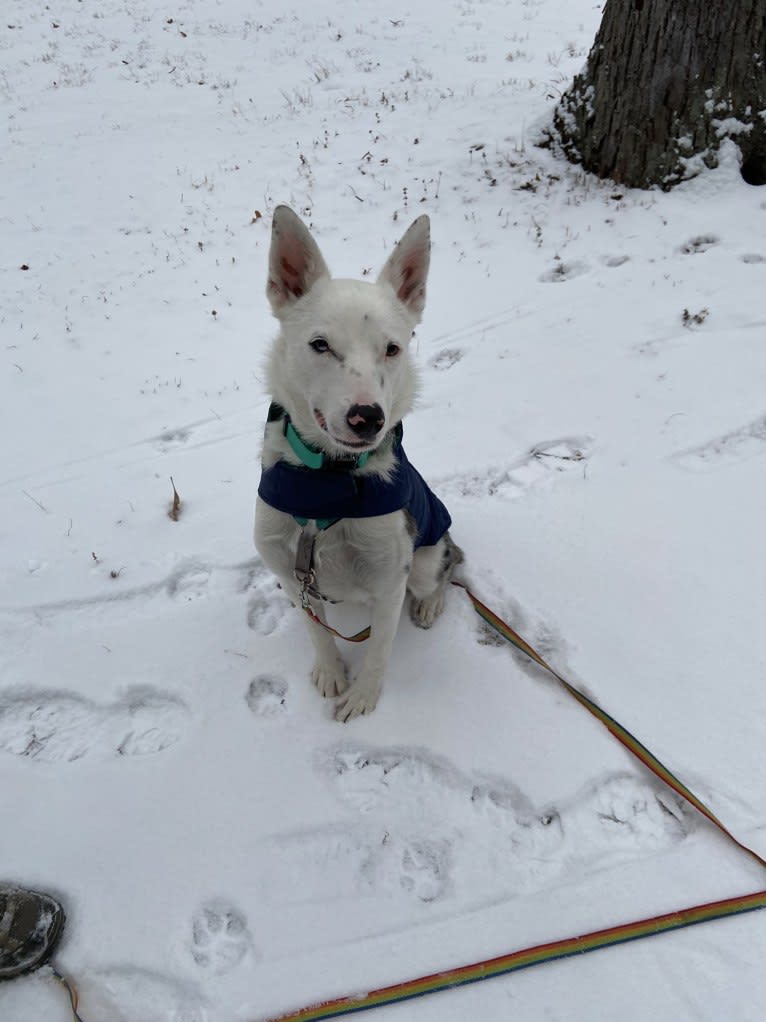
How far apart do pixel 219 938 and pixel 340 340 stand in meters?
2.39

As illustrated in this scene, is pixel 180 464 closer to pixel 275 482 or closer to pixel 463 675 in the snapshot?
pixel 275 482

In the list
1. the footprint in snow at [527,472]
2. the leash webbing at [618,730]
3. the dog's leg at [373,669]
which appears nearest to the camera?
A: the leash webbing at [618,730]

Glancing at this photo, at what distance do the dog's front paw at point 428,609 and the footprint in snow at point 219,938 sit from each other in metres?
1.59

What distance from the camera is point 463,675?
3.05 metres

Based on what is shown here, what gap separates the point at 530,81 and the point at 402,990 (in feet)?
35.9

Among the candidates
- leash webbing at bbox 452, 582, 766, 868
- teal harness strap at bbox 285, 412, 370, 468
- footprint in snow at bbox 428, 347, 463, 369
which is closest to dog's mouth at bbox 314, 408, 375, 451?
teal harness strap at bbox 285, 412, 370, 468

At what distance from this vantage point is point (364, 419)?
2.02 m

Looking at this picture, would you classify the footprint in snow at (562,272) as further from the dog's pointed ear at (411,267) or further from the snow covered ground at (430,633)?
the dog's pointed ear at (411,267)

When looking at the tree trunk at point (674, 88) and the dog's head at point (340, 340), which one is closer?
the dog's head at point (340, 340)

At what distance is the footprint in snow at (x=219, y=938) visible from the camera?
2.21 m

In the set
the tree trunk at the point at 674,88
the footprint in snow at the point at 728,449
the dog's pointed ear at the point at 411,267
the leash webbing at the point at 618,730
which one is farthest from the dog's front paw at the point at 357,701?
the tree trunk at the point at 674,88

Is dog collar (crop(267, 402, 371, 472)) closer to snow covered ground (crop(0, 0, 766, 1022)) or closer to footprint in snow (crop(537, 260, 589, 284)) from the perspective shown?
snow covered ground (crop(0, 0, 766, 1022))

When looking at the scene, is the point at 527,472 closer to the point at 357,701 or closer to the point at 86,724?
the point at 357,701

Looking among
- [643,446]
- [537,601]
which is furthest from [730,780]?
[643,446]
